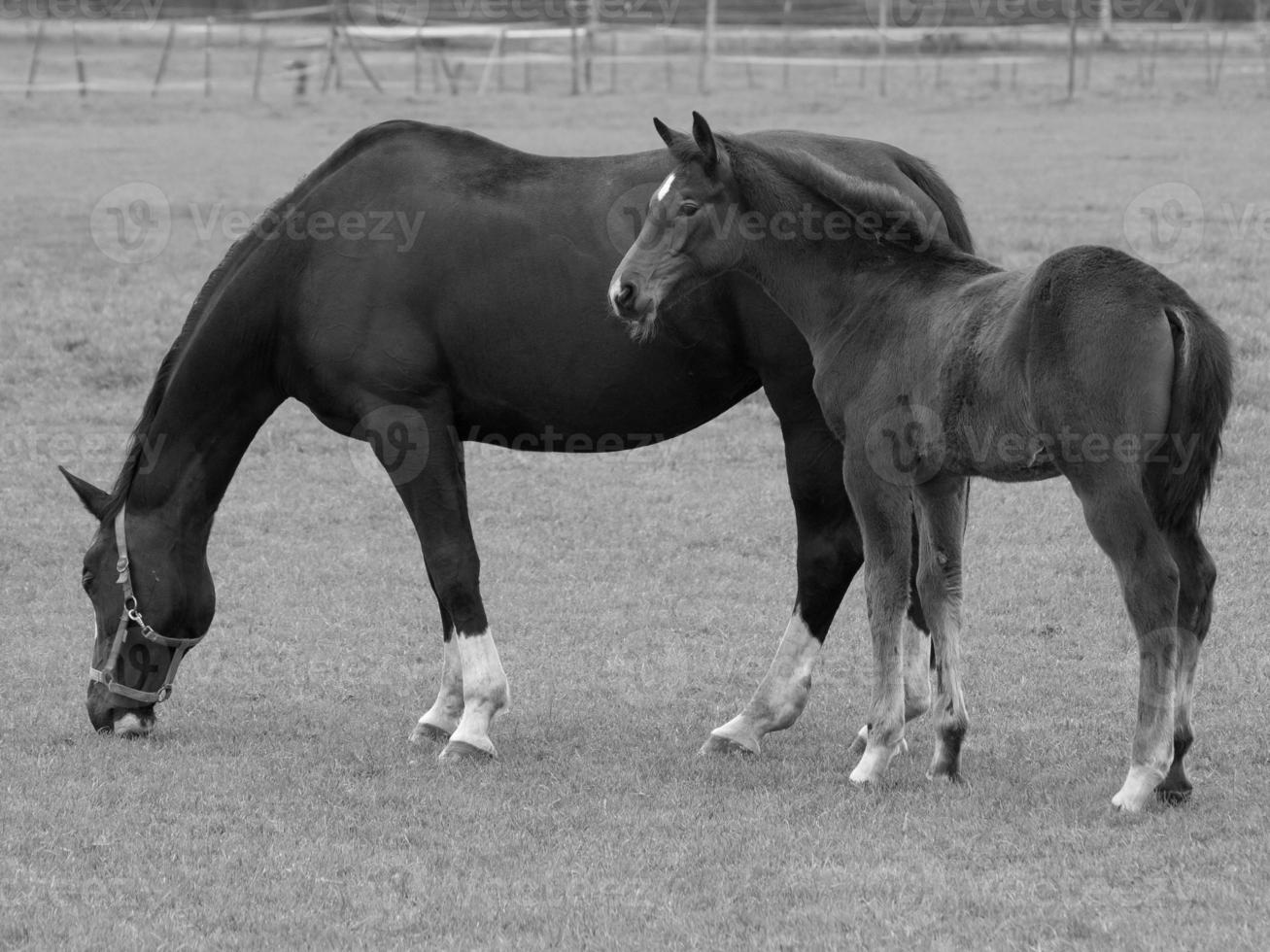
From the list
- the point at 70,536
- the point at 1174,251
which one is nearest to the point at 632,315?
the point at 70,536

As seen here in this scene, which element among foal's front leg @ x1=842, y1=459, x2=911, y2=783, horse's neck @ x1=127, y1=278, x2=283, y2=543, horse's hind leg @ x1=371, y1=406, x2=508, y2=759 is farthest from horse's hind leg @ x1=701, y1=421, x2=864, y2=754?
horse's neck @ x1=127, y1=278, x2=283, y2=543

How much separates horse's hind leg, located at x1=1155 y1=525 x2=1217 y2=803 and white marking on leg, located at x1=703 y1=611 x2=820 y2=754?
1.68 meters

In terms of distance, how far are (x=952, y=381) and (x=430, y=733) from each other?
9.18ft

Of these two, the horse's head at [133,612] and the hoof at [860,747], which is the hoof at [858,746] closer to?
the hoof at [860,747]

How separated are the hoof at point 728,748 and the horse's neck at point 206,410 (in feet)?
7.67

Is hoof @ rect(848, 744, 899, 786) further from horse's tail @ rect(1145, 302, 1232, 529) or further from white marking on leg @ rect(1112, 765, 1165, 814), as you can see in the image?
horse's tail @ rect(1145, 302, 1232, 529)

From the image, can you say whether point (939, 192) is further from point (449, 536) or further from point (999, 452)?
point (449, 536)

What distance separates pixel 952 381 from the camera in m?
5.52

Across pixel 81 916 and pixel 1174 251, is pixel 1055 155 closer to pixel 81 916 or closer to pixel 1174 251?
pixel 1174 251

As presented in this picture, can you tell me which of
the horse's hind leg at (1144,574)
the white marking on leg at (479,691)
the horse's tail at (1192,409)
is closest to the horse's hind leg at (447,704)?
the white marking on leg at (479,691)

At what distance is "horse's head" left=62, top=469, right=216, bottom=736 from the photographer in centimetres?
671

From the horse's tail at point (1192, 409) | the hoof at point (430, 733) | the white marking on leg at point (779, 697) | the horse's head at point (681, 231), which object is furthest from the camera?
the hoof at point (430, 733)

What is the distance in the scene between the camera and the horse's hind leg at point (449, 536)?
657 cm

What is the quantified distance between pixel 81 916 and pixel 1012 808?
10.2ft
